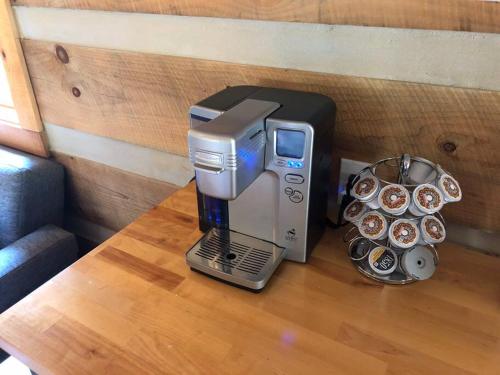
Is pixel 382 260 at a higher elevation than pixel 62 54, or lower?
lower

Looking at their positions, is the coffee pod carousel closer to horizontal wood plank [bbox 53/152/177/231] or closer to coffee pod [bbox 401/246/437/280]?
coffee pod [bbox 401/246/437/280]

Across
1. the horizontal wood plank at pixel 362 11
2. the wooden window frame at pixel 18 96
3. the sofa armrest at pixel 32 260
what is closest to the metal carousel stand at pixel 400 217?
the horizontal wood plank at pixel 362 11

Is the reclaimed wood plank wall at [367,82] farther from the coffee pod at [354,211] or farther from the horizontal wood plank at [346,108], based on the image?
the coffee pod at [354,211]

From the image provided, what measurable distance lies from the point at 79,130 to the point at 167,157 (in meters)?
0.38

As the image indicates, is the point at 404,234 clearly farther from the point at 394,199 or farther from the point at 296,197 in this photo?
the point at 296,197

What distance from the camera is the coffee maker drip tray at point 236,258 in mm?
742

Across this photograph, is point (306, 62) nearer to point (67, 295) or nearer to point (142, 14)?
point (142, 14)

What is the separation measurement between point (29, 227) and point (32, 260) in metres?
0.19

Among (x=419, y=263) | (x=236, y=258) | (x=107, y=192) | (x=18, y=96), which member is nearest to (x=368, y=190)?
(x=419, y=263)

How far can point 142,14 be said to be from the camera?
3.47 ft

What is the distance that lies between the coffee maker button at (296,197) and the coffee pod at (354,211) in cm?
11

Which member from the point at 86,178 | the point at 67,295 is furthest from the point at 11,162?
the point at 67,295

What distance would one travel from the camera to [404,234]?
729mm

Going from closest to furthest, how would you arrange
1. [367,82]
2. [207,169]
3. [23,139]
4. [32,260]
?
1. [207,169]
2. [367,82]
3. [32,260]
4. [23,139]
